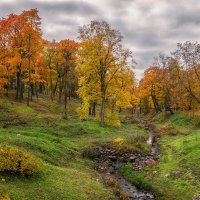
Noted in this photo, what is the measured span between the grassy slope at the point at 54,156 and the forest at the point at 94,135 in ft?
0.22

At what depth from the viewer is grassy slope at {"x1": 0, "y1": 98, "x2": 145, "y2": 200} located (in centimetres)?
1797

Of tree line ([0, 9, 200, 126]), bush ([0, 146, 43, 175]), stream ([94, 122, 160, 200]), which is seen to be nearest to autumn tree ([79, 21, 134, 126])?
tree line ([0, 9, 200, 126])

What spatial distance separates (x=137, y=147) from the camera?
122 feet

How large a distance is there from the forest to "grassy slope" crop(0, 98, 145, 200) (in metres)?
0.07

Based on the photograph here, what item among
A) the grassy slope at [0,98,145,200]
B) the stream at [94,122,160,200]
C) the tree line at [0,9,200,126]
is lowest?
the stream at [94,122,160,200]

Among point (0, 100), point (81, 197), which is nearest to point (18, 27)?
point (0, 100)

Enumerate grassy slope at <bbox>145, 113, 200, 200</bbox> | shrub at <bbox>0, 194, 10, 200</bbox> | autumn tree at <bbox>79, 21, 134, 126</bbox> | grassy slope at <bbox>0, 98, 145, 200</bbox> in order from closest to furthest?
1. shrub at <bbox>0, 194, 10, 200</bbox>
2. grassy slope at <bbox>0, 98, 145, 200</bbox>
3. grassy slope at <bbox>145, 113, 200, 200</bbox>
4. autumn tree at <bbox>79, 21, 134, 126</bbox>

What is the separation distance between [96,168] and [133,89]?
293ft

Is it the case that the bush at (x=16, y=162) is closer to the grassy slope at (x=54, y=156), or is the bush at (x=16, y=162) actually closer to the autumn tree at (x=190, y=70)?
the grassy slope at (x=54, y=156)

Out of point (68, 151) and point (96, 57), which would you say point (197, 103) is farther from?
point (68, 151)

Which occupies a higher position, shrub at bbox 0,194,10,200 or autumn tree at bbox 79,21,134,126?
autumn tree at bbox 79,21,134,126

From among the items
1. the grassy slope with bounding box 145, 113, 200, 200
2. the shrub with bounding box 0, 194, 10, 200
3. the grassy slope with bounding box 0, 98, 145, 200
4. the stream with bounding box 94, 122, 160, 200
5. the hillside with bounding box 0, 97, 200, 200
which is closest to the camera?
the shrub with bounding box 0, 194, 10, 200

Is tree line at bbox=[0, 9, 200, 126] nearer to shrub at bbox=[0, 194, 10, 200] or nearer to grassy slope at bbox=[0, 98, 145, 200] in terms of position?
grassy slope at bbox=[0, 98, 145, 200]

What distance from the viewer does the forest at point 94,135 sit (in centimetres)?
1988
